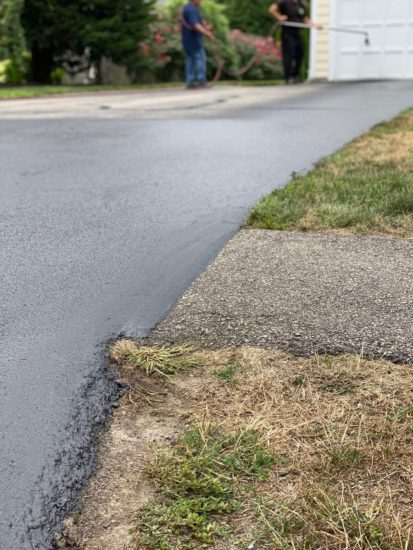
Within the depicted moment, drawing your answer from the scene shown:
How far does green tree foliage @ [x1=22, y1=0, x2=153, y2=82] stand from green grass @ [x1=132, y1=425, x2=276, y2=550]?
50.9 feet

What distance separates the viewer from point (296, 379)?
1.85 meters

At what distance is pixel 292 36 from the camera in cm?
1595

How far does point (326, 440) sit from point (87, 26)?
15755 mm

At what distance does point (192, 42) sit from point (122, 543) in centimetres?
1447

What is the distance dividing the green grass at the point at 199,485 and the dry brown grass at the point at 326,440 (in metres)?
0.04

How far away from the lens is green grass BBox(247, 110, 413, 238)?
10.9 feet

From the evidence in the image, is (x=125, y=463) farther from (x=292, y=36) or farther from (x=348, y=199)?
(x=292, y=36)

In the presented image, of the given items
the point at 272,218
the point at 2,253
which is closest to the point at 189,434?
the point at 2,253

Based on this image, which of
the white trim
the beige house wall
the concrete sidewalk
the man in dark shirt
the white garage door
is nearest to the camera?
the concrete sidewalk

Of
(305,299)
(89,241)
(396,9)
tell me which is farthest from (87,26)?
(305,299)

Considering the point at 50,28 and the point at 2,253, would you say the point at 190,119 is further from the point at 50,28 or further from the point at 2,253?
the point at 50,28

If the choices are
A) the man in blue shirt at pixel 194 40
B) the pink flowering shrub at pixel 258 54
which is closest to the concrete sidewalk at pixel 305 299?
the man in blue shirt at pixel 194 40

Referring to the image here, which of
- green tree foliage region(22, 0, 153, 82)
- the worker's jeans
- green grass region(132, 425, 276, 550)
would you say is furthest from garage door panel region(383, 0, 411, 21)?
green grass region(132, 425, 276, 550)

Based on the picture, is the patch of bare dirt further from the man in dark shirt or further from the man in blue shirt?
the man in dark shirt
